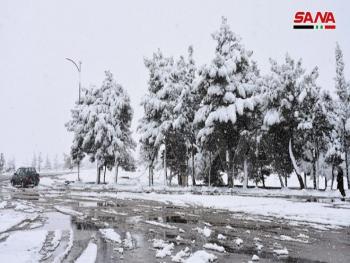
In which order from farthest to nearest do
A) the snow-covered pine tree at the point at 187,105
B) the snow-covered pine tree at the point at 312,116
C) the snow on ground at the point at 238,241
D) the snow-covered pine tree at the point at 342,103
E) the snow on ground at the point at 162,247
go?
1. the snow-covered pine tree at the point at 342,103
2. the snow-covered pine tree at the point at 187,105
3. the snow-covered pine tree at the point at 312,116
4. the snow on ground at the point at 238,241
5. the snow on ground at the point at 162,247

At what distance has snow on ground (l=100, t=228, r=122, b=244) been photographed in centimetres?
900

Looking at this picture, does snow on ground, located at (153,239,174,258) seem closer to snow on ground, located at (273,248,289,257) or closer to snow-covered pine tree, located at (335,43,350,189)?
snow on ground, located at (273,248,289,257)

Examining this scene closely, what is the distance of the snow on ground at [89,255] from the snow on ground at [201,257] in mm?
1675

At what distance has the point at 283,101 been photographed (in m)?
32.9

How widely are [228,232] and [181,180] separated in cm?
3461

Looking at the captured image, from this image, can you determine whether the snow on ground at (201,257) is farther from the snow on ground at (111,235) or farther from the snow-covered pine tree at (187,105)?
the snow-covered pine tree at (187,105)

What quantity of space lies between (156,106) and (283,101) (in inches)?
457

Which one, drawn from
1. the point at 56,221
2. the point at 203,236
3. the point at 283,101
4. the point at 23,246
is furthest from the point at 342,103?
the point at 23,246

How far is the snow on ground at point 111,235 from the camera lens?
354 inches

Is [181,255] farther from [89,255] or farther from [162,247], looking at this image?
[89,255]

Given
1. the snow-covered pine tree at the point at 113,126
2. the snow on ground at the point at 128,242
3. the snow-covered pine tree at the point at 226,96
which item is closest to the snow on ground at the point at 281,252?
the snow on ground at the point at 128,242

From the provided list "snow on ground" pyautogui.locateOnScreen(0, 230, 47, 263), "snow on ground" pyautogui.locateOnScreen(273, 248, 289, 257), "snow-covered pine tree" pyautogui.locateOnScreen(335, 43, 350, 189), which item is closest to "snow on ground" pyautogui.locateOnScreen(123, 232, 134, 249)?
"snow on ground" pyautogui.locateOnScreen(0, 230, 47, 263)

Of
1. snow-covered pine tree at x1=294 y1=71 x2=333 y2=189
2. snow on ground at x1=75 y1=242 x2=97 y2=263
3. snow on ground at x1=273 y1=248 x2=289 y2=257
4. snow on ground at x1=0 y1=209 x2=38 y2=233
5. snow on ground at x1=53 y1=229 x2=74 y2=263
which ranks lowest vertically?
snow on ground at x1=273 y1=248 x2=289 y2=257

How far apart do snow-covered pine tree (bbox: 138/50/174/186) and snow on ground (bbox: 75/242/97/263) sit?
28.5m
